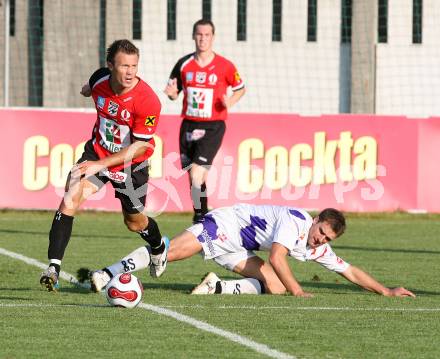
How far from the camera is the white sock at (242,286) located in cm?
930

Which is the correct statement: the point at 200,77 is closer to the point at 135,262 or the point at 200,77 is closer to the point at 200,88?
the point at 200,88

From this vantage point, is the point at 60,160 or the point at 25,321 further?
the point at 60,160

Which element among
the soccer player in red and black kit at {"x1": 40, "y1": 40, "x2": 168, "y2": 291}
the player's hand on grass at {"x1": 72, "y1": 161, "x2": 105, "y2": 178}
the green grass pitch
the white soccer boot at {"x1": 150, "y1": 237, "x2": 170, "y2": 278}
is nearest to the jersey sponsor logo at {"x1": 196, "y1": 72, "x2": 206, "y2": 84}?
the green grass pitch

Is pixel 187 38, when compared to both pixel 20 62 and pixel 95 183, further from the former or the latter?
pixel 95 183

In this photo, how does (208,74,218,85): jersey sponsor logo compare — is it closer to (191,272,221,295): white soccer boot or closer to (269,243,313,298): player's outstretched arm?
(191,272,221,295): white soccer boot

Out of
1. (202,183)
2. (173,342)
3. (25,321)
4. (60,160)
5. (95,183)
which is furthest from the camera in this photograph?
(60,160)

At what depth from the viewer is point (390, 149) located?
59.3 ft

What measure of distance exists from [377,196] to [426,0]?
763 centimetres

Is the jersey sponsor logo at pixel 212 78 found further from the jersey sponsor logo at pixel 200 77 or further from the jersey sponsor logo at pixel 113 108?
the jersey sponsor logo at pixel 113 108

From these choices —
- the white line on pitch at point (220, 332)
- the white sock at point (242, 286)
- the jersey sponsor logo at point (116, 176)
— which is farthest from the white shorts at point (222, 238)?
the white line on pitch at point (220, 332)

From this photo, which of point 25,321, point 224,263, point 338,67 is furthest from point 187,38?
point 25,321

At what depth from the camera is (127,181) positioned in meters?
8.98

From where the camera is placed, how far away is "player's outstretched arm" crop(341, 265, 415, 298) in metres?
9.19

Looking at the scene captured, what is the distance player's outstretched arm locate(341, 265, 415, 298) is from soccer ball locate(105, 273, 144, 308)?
1733mm
